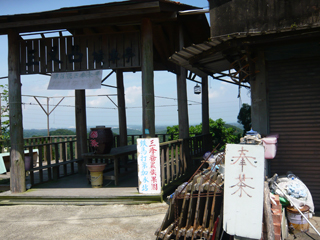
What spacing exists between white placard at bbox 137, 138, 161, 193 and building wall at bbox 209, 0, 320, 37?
274 centimetres

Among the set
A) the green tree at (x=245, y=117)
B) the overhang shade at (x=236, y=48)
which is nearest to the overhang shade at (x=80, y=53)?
the overhang shade at (x=236, y=48)

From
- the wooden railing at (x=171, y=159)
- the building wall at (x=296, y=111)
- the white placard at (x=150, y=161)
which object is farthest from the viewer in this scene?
the wooden railing at (x=171, y=159)

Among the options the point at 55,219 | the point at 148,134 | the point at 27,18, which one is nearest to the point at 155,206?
the point at 148,134

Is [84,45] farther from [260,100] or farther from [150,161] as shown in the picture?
[260,100]

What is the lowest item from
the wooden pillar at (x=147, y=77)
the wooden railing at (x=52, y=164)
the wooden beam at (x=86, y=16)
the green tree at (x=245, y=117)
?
the wooden railing at (x=52, y=164)

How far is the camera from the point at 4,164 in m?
11.5

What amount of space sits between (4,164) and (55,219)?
20.2 ft

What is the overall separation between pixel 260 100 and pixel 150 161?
8.82 feet

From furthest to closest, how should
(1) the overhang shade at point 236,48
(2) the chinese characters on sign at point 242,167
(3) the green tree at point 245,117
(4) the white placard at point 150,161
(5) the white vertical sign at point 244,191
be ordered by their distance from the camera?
(3) the green tree at point 245,117, (4) the white placard at point 150,161, (1) the overhang shade at point 236,48, (2) the chinese characters on sign at point 242,167, (5) the white vertical sign at point 244,191

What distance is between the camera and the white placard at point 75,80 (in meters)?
7.46

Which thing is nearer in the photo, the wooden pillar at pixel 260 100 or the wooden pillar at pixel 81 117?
the wooden pillar at pixel 260 100

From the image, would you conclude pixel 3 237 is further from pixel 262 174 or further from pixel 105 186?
pixel 262 174

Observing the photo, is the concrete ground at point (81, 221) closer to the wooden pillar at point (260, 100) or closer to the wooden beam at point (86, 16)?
the wooden pillar at point (260, 100)

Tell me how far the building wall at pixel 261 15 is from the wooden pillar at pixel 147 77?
5.08 feet
